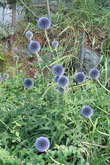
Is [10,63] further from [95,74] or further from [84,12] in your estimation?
[95,74]

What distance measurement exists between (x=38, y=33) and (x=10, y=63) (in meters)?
0.84

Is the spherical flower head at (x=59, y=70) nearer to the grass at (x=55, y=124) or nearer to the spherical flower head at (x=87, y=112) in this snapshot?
→ the grass at (x=55, y=124)

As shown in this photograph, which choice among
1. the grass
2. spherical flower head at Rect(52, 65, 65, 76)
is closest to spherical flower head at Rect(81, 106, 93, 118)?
the grass

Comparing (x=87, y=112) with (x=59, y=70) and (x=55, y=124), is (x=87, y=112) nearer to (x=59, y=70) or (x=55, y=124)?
(x=55, y=124)

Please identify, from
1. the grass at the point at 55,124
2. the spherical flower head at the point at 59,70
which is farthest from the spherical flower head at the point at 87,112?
the spherical flower head at the point at 59,70

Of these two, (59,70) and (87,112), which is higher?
(59,70)

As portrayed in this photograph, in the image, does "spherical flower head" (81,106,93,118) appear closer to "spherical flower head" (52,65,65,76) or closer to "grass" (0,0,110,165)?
"grass" (0,0,110,165)

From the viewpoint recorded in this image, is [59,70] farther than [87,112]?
Yes

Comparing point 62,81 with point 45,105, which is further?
point 45,105

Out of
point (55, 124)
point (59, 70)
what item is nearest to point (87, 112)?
point (55, 124)

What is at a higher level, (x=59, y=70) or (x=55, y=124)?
(x=59, y=70)

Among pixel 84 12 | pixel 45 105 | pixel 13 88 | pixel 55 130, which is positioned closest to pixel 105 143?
pixel 55 130

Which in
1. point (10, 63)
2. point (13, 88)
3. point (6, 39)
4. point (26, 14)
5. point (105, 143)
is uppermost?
point (26, 14)

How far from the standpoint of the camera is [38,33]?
13.5 feet
